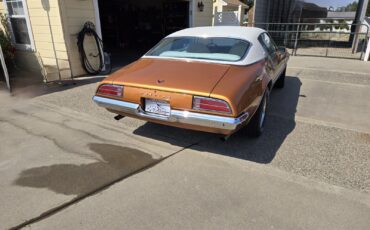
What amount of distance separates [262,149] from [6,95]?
5.08m

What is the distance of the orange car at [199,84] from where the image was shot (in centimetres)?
281

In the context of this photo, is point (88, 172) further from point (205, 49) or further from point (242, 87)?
point (205, 49)

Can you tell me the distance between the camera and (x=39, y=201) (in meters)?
2.43

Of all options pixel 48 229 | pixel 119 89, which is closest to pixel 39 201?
pixel 48 229

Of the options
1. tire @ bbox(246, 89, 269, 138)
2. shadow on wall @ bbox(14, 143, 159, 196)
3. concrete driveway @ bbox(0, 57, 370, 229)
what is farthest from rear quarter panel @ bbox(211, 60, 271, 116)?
shadow on wall @ bbox(14, 143, 159, 196)

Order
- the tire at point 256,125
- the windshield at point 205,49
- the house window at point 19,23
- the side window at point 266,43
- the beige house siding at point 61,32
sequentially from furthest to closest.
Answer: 1. the house window at point 19,23
2. the beige house siding at point 61,32
3. the side window at point 266,43
4. the windshield at point 205,49
5. the tire at point 256,125

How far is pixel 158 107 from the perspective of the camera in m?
3.04

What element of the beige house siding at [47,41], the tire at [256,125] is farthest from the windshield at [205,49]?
the beige house siding at [47,41]

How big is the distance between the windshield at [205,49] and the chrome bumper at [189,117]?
1.07 m

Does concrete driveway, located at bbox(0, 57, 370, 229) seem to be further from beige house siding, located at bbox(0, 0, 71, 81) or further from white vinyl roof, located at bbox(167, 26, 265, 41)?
beige house siding, located at bbox(0, 0, 71, 81)

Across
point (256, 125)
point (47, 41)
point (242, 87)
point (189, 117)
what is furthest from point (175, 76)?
point (47, 41)

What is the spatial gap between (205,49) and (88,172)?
7.24 feet

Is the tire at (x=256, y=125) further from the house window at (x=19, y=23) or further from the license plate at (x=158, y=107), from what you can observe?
the house window at (x=19, y=23)

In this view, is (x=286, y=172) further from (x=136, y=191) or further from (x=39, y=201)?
(x=39, y=201)
